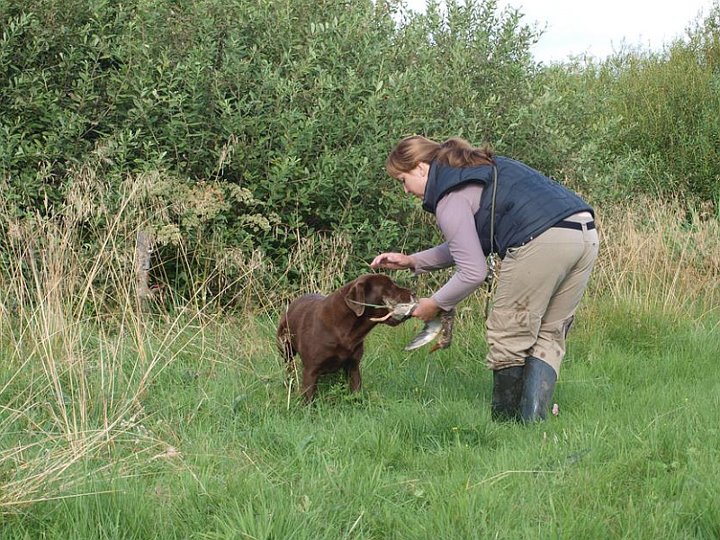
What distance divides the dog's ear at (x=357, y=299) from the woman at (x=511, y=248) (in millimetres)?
364

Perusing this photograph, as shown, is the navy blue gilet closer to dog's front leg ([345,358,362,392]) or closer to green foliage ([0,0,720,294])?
dog's front leg ([345,358,362,392])

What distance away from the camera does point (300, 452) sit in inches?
161

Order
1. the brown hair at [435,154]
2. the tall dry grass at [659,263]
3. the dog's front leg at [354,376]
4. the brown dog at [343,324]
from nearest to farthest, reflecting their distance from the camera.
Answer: the brown hair at [435,154] → the brown dog at [343,324] → the dog's front leg at [354,376] → the tall dry grass at [659,263]

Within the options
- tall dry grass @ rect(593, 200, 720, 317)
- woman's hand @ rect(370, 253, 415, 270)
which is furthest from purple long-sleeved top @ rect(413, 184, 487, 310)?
tall dry grass @ rect(593, 200, 720, 317)

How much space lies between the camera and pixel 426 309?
15.4ft

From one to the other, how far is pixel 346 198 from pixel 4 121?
10.6ft

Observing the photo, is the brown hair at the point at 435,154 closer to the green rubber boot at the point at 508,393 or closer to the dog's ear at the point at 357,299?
the dog's ear at the point at 357,299

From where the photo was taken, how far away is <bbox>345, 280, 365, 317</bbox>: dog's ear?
4.84 meters

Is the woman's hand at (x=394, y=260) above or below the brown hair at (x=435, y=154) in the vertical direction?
below

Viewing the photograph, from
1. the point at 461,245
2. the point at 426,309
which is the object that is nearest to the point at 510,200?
the point at 461,245

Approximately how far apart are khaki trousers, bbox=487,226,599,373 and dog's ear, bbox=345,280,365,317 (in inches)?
31.2

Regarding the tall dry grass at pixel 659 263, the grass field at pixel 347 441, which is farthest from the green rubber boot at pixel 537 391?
the tall dry grass at pixel 659 263

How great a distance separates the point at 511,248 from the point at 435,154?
2.33ft

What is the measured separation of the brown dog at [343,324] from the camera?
16.0 feet
